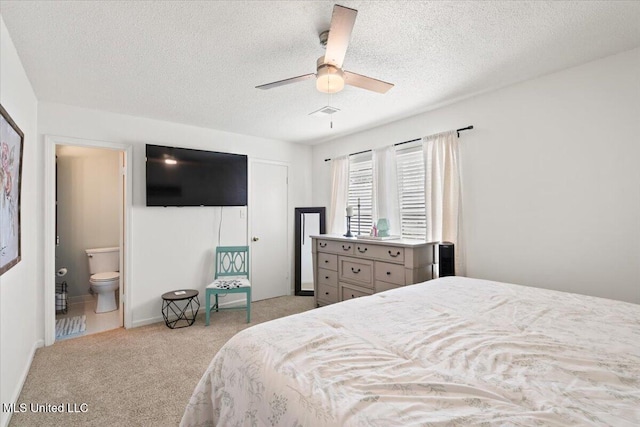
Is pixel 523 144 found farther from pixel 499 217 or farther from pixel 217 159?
pixel 217 159

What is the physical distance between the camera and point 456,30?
1.96 meters

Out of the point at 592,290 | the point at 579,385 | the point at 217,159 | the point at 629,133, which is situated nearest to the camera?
the point at 579,385

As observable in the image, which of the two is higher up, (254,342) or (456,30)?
(456,30)

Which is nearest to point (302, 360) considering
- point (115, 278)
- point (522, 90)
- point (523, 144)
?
point (523, 144)

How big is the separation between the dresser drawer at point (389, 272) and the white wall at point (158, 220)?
7.06 ft

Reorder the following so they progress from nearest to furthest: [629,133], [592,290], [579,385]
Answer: [579,385]
[629,133]
[592,290]

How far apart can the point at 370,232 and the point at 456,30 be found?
104 inches

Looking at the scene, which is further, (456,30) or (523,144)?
(523,144)

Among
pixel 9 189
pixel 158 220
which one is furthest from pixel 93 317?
pixel 9 189

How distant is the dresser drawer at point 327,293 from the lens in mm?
4016

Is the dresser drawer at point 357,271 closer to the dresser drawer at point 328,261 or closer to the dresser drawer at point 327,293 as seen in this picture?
the dresser drawer at point 328,261

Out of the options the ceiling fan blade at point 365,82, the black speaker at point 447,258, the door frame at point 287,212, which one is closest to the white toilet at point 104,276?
the door frame at point 287,212

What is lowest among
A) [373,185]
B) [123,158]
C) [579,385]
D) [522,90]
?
[579,385]

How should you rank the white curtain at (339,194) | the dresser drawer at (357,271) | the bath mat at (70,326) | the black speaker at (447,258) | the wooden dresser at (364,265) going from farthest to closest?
1. the white curtain at (339,194)
2. the dresser drawer at (357,271)
3. the bath mat at (70,326)
4. the wooden dresser at (364,265)
5. the black speaker at (447,258)
